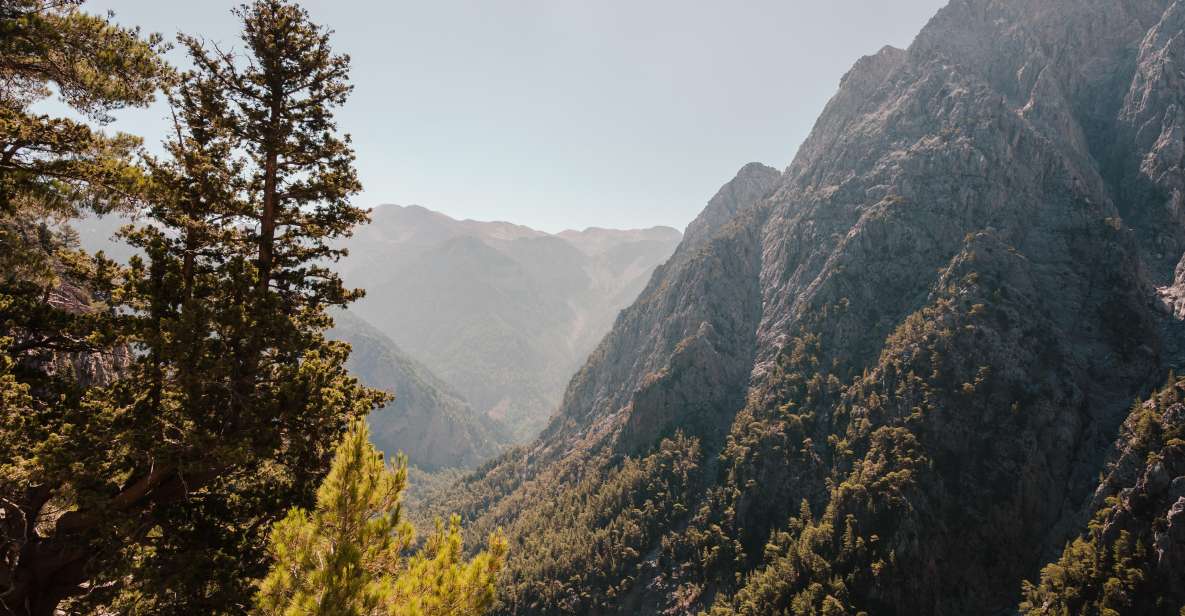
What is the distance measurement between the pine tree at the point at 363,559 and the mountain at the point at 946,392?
118 meters

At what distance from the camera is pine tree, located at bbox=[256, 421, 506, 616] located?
1108 cm

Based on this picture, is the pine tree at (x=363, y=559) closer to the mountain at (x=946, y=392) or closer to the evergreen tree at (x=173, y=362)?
the evergreen tree at (x=173, y=362)

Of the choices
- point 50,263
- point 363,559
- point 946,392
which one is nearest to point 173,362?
point 50,263

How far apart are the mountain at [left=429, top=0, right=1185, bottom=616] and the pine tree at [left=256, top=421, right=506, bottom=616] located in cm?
11836

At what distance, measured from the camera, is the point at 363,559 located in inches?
474

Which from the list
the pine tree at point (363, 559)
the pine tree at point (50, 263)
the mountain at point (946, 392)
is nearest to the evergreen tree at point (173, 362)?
the pine tree at point (50, 263)

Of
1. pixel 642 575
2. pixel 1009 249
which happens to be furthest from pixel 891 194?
pixel 642 575

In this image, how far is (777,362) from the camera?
171125 mm

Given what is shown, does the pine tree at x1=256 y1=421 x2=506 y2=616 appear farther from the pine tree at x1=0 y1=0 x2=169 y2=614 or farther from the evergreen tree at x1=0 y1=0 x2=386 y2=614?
the pine tree at x1=0 y1=0 x2=169 y2=614

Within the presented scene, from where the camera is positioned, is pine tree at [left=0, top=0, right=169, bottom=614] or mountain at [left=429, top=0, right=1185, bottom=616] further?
mountain at [left=429, top=0, right=1185, bottom=616]

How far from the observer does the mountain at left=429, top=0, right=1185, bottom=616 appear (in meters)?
108

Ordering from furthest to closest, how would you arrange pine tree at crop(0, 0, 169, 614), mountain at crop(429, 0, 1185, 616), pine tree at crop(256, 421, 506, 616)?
mountain at crop(429, 0, 1185, 616) < pine tree at crop(0, 0, 169, 614) < pine tree at crop(256, 421, 506, 616)

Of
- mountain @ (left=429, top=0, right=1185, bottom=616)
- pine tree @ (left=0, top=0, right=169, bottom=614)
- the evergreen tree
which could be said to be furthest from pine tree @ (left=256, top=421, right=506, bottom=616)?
mountain @ (left=429, top=0, right=1185, bottom=616)

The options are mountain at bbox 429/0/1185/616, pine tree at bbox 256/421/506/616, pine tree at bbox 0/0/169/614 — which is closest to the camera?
pine tree at bbox 256/421/506/616
